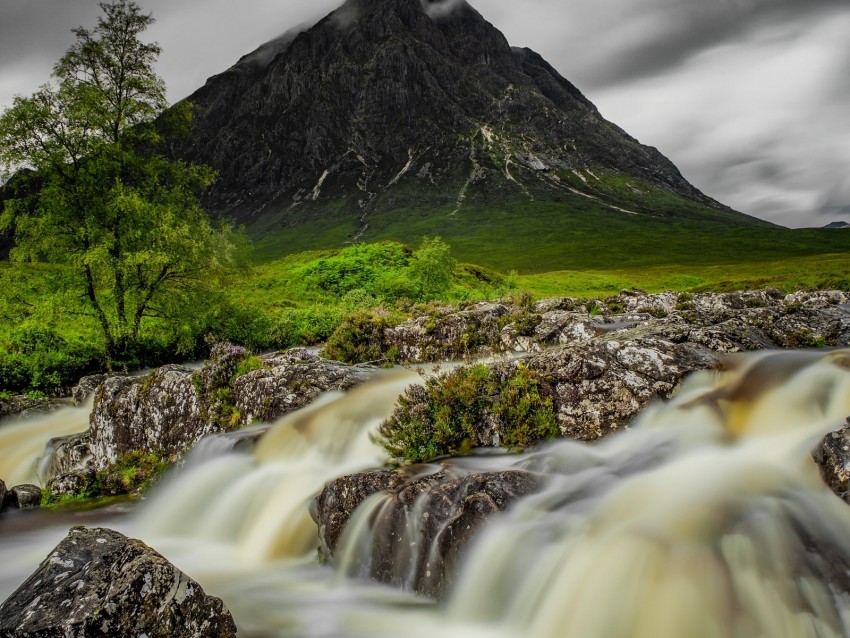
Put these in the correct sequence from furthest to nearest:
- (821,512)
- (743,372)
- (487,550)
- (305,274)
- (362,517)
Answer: (305,274) < (743,372) < (362,517) < (487,550) < (821,512)

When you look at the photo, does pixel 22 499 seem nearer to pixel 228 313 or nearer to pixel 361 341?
pixel 361 341

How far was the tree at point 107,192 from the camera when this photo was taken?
2281 cm

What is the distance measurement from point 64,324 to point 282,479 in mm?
18739

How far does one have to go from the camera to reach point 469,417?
39.3ft

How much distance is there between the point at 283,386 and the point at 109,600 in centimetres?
903

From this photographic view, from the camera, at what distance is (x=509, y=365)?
1296 centimetres

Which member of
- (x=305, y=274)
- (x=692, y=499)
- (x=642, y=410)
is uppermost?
(x=305, y=274)

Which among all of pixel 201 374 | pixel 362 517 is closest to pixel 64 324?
pixel 201 374

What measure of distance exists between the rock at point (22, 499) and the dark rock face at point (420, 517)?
9222 millimetres

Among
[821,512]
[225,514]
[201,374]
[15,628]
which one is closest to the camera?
[15,628]

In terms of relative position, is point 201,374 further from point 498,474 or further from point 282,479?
point 498,474

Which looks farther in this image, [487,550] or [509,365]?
[509,365]

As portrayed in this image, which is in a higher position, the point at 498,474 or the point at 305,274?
the point at 305,274

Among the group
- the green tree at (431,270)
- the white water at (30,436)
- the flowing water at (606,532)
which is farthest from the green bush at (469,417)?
the green tree at (431,270)
